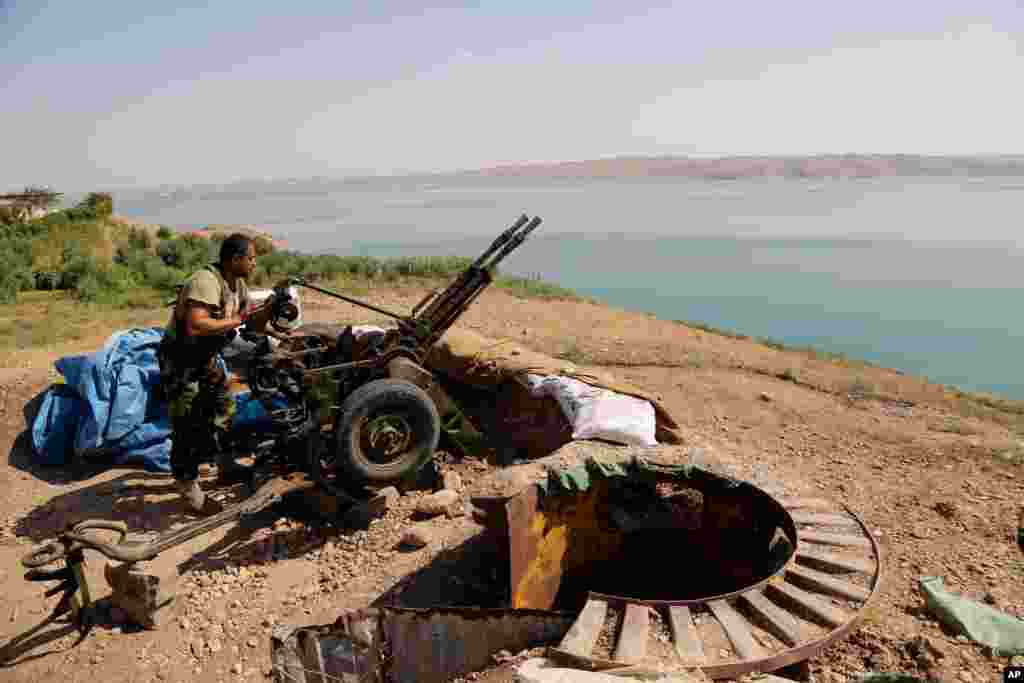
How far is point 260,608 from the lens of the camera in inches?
148

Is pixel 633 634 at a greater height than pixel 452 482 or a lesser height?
greater

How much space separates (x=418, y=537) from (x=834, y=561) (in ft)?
7.59

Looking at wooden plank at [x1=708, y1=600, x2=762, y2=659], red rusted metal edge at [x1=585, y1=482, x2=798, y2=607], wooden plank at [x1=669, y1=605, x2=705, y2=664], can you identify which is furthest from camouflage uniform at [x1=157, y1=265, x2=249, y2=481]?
wooden plank at [x1=708, y1=600, x2=762, y2=659]

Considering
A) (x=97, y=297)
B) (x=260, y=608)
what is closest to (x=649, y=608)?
(x=260, y=608)

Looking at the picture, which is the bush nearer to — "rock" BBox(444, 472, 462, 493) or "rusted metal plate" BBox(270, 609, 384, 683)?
"rock" BBox(444, 472, 462, 493)

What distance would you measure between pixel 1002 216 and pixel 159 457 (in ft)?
113

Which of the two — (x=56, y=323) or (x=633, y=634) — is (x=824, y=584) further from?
(x=56, y=323)

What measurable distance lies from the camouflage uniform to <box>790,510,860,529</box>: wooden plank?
11.5ft

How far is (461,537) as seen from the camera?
4.26 m

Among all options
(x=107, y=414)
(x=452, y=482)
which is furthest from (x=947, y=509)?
(x=107, y=414)

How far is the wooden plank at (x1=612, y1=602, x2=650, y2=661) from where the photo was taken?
250 cm

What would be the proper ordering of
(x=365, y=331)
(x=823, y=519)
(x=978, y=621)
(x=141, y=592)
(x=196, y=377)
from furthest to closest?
(x=365, y=331) < (x=196, y=377) < (x=141, y=592) < (x=823, y=519) < (x=978, y=621)

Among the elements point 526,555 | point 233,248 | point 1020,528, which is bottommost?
point 526,555

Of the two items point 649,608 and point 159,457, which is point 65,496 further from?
point 649,608
